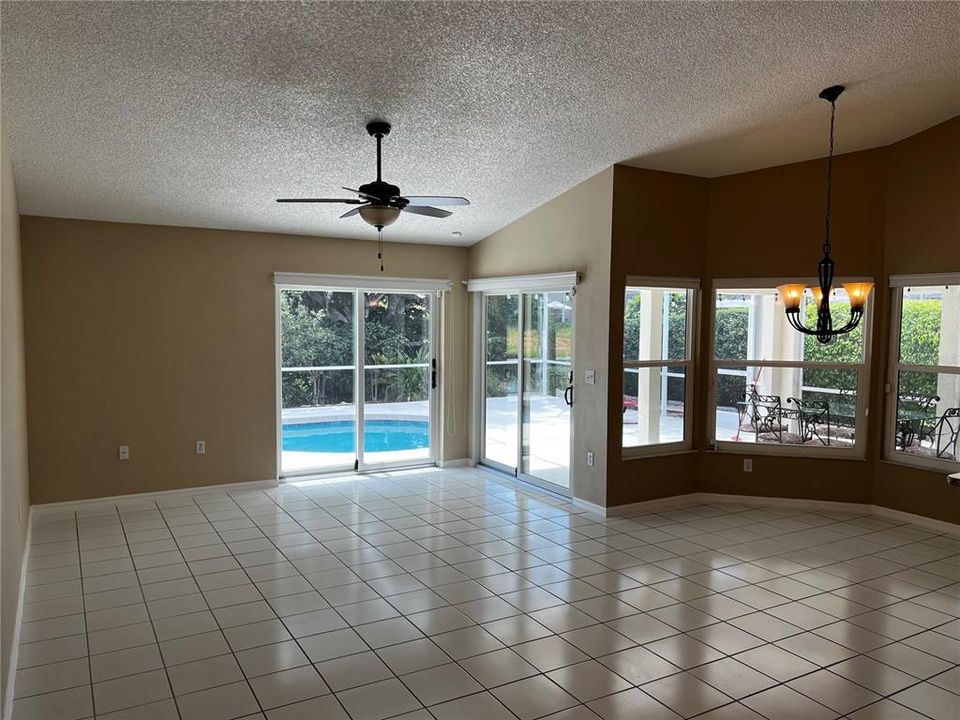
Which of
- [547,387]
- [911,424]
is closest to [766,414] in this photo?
[911,424]

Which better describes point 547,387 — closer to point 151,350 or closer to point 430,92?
point 430,92

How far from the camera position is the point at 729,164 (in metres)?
5.43

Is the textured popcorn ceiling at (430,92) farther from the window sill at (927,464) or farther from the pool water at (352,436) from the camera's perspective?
the window sill at (927,464)

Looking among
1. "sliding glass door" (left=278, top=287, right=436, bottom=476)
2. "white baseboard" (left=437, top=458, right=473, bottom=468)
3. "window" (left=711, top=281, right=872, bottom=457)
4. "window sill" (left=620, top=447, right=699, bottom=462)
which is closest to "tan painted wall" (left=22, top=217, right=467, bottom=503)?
"sliding glass door" (left=278, top=287, right=436, bottom=476)

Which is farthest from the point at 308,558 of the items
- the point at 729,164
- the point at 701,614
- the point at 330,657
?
the point at 729,164

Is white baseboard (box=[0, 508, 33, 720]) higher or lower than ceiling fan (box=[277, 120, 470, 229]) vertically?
lower

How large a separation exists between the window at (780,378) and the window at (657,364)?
26 cm

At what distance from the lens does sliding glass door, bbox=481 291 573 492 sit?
6.07 meters

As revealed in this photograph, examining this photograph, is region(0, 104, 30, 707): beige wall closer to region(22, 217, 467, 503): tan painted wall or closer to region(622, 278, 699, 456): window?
region(22, 217, 467, 503): tan painted wall

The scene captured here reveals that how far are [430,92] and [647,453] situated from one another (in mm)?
3401

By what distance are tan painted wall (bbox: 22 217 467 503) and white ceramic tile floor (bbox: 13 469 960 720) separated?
511 millimetres

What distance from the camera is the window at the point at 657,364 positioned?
559 cm

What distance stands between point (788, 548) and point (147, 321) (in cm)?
530

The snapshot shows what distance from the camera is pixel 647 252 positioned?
5.48 meters
